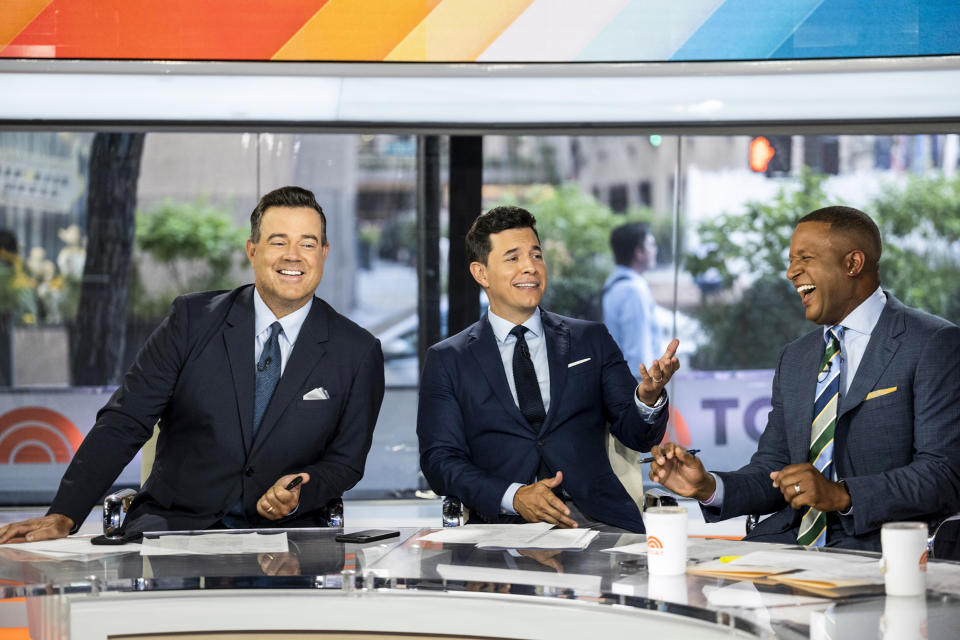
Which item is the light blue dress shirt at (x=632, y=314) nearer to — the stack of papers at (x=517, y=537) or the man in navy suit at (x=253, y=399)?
the man in navy suit at (x=253, y=399)

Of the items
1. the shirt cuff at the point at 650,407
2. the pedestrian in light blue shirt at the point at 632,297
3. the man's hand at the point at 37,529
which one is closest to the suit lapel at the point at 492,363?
the shirt cuff at the point at 650,407

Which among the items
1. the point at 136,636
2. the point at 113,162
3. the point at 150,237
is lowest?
the point at 136,636

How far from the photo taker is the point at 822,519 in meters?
2.68

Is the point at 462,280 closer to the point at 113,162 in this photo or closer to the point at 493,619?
the point at 113,162

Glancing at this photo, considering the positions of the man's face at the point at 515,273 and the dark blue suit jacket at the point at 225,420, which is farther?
the man's face at the point at 515,273

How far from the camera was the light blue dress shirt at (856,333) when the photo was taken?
9.08 feet

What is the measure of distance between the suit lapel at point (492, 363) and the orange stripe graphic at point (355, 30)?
1.24 meters

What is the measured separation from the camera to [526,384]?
125 inches

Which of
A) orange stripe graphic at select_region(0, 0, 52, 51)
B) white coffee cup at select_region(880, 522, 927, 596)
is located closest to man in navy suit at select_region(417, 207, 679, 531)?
white coffee cup at select_region(880, 522, 927, 596)

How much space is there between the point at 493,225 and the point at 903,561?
5.95 feet

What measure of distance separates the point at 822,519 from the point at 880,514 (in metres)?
0.18

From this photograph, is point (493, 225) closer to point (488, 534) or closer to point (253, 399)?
point (253, 399)

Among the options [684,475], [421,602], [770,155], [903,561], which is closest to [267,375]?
[684,475]

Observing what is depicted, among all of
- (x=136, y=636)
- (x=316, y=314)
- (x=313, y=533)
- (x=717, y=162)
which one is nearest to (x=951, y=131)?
(x=717, y=162)
